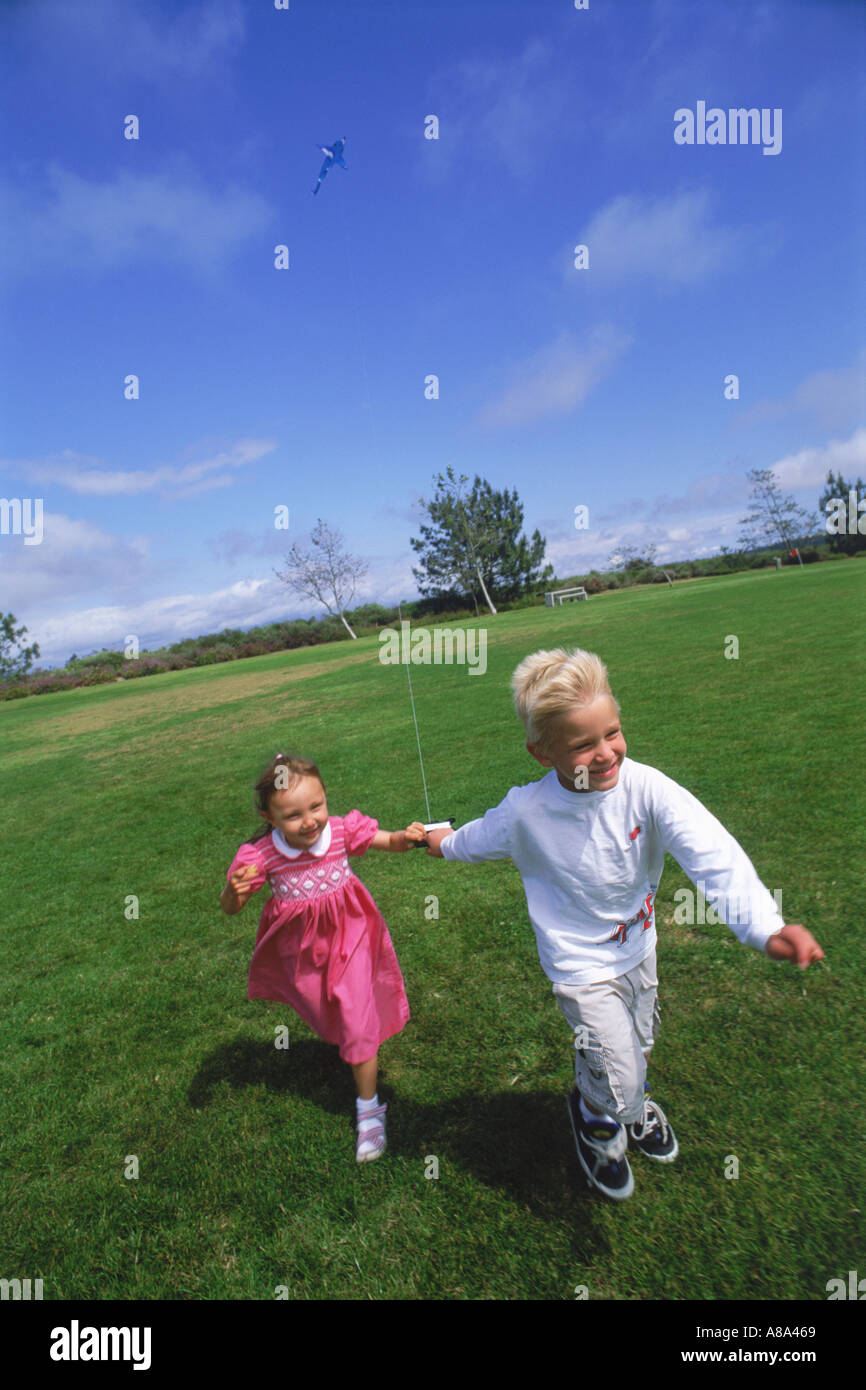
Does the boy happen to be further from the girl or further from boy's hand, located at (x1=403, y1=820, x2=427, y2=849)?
the girl

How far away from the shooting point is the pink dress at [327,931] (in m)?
2.98

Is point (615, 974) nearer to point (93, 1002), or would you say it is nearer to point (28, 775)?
point (93, 1002)

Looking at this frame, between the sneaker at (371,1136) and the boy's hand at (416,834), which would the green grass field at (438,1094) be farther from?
the boy's hand at (416,834)

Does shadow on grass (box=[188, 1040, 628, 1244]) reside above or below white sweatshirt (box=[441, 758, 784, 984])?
below

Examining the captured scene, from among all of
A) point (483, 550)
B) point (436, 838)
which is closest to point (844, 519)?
point (483, 550)

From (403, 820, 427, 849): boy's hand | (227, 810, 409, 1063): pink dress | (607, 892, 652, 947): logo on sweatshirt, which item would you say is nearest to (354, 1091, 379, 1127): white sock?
(227, 810, 409, 1063): pink dress

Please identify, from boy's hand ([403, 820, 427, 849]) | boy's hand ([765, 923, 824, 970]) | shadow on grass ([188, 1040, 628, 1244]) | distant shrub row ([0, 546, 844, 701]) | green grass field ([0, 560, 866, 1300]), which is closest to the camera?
boy's hand ([765, 923, 824, 970])

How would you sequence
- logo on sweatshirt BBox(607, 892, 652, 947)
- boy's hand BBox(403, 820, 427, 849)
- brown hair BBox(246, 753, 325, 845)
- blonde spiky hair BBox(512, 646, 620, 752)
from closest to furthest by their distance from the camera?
1. blonde spiky hair BBox(512, 646, 620, 752)
2. logo on sweatshirt BBox(607, 892, 652, 947)
3. brown hair BBox(246, 753, 325, 845)
4. boy's hand BBox(403, 820, 427, 849)

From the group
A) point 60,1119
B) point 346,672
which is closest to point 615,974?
point 60,1119

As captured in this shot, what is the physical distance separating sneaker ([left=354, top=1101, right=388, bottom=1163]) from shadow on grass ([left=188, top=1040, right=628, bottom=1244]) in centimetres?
6

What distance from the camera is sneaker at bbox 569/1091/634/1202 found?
7.94 ft

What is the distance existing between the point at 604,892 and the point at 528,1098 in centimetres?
129

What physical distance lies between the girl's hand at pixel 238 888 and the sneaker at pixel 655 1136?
5.75ft

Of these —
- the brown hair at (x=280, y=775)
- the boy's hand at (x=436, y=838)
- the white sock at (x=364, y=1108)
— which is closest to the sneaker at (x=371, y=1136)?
the white sock at (x=364, y=1108)
